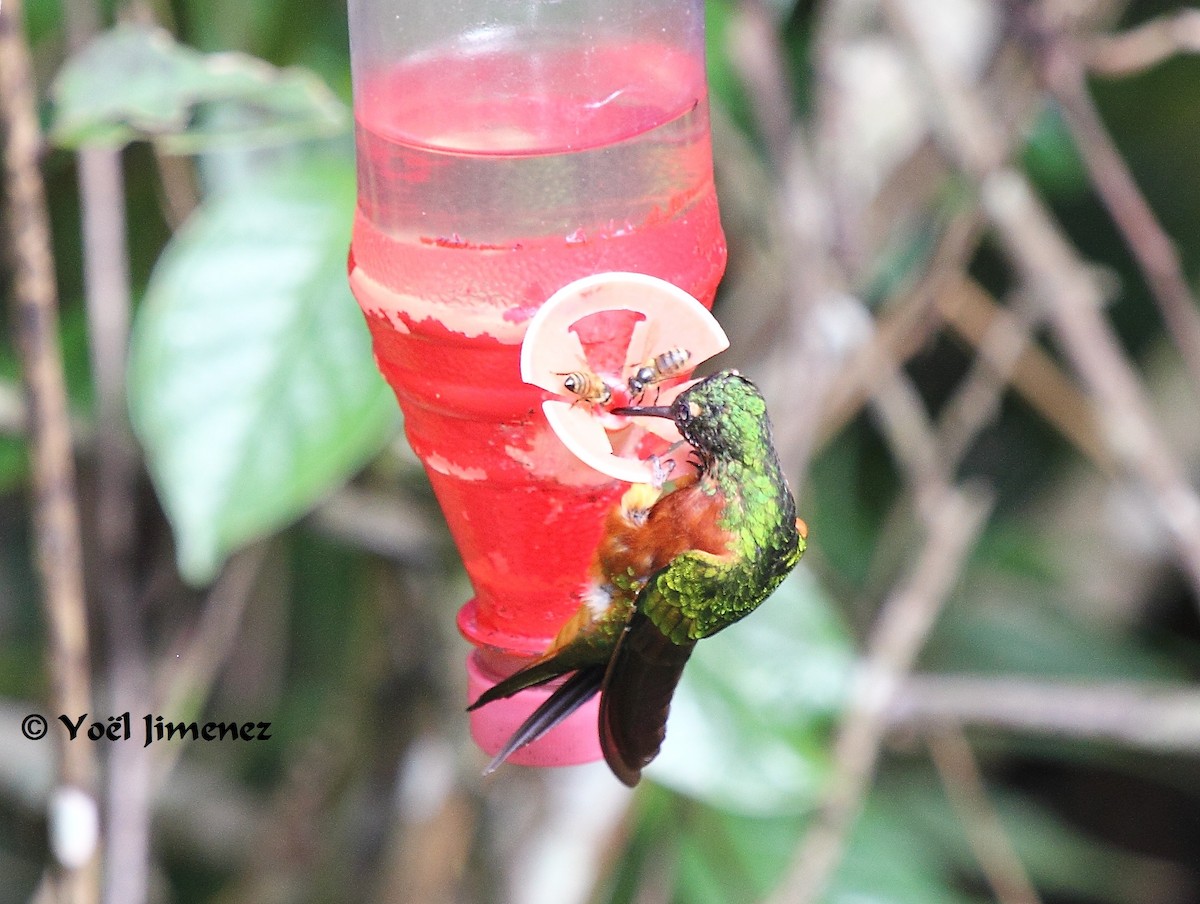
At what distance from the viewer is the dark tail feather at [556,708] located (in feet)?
3.37

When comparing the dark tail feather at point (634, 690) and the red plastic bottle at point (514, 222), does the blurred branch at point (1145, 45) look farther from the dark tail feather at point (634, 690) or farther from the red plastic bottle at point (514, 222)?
the dark tail feather at point (634, 690)

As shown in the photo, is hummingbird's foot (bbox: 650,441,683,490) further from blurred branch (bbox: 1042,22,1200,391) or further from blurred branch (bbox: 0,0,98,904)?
blurred branch (bbox: 1042,22,1200,391)

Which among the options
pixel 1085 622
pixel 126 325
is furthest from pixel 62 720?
pixel 1085 622

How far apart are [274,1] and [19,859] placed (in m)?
1.87

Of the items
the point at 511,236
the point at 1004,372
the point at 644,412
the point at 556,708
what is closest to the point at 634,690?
the point at 556,708

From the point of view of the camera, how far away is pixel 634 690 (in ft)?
→ 3.41

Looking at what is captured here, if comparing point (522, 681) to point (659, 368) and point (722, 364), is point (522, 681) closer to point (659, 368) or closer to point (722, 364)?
point (659, 368)

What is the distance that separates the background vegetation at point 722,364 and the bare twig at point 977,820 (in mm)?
11

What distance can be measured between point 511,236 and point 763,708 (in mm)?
978

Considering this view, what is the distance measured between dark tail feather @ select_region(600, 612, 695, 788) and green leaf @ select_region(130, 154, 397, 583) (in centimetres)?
55

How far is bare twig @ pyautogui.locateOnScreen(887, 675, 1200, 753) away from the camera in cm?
198

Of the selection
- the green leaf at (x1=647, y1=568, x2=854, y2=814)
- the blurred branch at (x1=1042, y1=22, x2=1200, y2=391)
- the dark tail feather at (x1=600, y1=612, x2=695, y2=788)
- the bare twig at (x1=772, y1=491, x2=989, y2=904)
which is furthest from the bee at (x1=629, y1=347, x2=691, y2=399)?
the blurred branch at (x1=1042, y1=22, x2=1200, y2=391)

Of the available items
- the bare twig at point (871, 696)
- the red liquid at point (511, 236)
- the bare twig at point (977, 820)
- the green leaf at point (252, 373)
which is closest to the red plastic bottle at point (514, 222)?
the red liquid at point (511, 236)

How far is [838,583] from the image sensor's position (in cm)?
279
